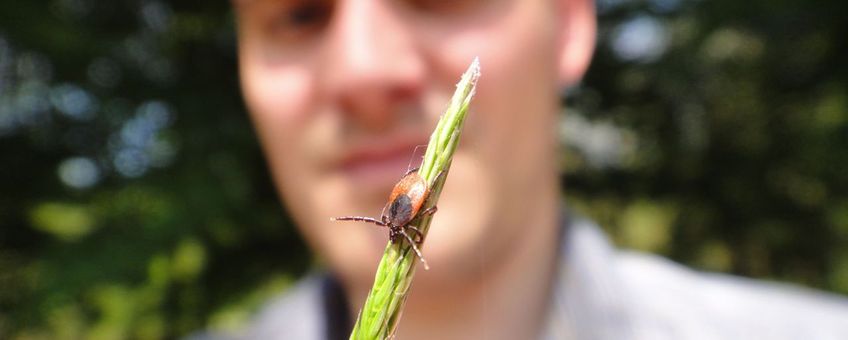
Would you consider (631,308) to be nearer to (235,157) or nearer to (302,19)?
(302,19)

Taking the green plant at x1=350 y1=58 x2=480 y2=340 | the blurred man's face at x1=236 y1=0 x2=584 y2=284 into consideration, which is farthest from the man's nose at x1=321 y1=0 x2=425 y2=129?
the green plant at x1=350 y1=58 x2=480 y2=340

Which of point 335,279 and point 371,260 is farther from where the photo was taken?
point 335,279

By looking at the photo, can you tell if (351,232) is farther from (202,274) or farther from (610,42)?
(610,42)

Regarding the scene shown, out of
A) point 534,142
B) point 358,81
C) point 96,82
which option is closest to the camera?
point 358,81

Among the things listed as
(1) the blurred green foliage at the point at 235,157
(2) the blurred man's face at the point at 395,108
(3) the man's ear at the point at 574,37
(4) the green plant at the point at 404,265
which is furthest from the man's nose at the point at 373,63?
(1) the blurred green foliage at the point at 235,157

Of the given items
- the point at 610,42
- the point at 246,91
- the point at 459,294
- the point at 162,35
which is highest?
the point at 610,42

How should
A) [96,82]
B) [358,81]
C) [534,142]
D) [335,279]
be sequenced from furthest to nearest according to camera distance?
[96,82] → [335,279] → [534,142] → [358,81]

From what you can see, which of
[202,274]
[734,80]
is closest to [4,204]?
[202,274]

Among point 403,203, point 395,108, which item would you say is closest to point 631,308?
point 395,108
